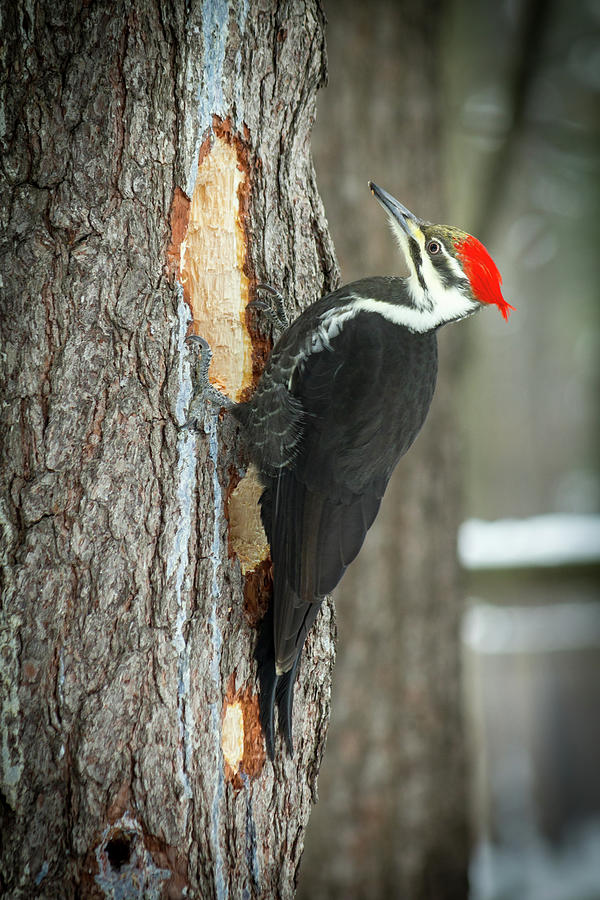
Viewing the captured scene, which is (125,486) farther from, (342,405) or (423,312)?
(423,312)

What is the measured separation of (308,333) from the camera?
6.03 feet

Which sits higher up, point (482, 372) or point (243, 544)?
point (482, 372)

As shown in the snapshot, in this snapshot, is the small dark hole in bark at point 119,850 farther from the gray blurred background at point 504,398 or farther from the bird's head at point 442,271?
the gray blurred background at point 504,398

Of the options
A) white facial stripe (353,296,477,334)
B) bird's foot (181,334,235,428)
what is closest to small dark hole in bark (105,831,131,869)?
bird's foot (181,334,235,428)

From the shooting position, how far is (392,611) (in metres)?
3.13

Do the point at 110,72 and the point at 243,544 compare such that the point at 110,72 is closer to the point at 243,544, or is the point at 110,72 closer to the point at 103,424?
the point at 103,424

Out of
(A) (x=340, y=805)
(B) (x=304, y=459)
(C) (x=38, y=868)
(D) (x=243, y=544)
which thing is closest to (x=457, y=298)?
(B) (x=304, y=459)

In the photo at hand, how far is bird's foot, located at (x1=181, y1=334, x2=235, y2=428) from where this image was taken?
5.51ft

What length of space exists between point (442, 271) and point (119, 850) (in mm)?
1425

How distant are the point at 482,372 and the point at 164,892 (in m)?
4.15

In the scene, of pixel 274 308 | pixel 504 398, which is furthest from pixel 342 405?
pixel 504 398

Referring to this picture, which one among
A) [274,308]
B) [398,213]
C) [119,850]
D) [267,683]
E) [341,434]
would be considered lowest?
[119,850]

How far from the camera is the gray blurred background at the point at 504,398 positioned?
3.11 m

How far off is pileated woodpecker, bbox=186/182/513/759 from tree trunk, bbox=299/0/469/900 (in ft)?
3.88
